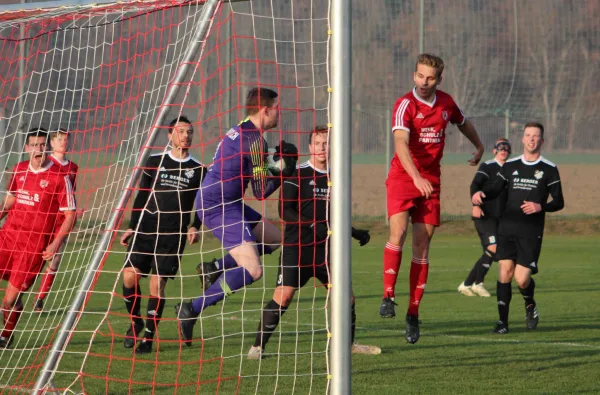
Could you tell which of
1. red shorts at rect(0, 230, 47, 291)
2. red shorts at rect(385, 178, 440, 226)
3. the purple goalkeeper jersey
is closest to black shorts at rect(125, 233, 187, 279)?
red shorts at rect(0, 230, 47, 291)

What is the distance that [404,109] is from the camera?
23.8 ft

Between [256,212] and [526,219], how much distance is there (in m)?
3.37

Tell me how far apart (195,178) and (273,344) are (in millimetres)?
1683

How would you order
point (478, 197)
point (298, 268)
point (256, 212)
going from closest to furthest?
1. point (256, 212)
2. point (298, 268)
3. point (478, 197)

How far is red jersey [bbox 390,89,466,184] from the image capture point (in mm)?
7285

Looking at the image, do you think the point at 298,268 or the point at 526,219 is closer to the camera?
the point at 298,268

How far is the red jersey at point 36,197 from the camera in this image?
9031 millimetres

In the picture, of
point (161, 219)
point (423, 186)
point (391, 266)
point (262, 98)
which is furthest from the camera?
point (161, 219)

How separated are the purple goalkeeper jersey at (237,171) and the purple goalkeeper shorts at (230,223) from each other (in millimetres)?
52

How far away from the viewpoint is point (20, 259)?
8875 millimetres

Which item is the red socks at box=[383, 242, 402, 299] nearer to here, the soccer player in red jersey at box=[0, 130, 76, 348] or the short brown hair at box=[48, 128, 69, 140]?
the soccer player in red jersey at box=[0, 130, 76, 348]

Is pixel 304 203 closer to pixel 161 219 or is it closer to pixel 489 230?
pixel 161 219

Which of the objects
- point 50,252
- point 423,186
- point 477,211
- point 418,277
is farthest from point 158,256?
point 477,211

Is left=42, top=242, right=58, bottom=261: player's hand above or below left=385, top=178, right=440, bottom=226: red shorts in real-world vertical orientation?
below
